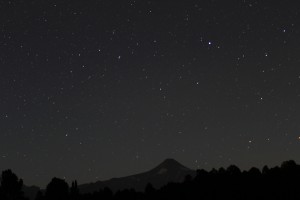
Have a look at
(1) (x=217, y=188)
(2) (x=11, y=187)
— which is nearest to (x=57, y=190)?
(2) (x=11, y=187)

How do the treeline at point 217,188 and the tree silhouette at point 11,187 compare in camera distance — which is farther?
the tree silhouette at point 11,187

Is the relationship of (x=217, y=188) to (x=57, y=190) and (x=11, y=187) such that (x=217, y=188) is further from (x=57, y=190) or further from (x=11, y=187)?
(x=11, y=187)

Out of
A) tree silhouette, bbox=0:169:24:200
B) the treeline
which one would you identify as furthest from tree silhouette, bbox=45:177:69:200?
tree silhouette, bbox=0:169:24:200

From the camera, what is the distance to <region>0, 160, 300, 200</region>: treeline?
69.8m

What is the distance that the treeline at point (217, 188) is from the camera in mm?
69812

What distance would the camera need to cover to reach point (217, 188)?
77375mm

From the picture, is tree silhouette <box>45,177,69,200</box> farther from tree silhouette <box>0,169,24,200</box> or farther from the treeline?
tree silhouette <box>0,169,24,200</box>

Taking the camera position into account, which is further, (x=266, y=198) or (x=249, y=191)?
(x=249, y=191)

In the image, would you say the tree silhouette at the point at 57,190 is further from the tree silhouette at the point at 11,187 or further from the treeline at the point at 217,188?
the tree silhouette at the point at 11,187

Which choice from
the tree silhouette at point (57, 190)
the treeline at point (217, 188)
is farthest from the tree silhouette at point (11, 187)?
→ the tree silhouette at point (57, 190)

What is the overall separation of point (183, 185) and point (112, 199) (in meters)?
13.2

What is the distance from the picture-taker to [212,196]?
7262 cm

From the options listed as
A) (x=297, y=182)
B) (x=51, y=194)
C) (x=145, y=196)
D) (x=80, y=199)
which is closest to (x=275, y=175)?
(x=297, y=182)

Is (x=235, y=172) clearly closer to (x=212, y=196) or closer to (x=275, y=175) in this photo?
(x=275, y=175)
